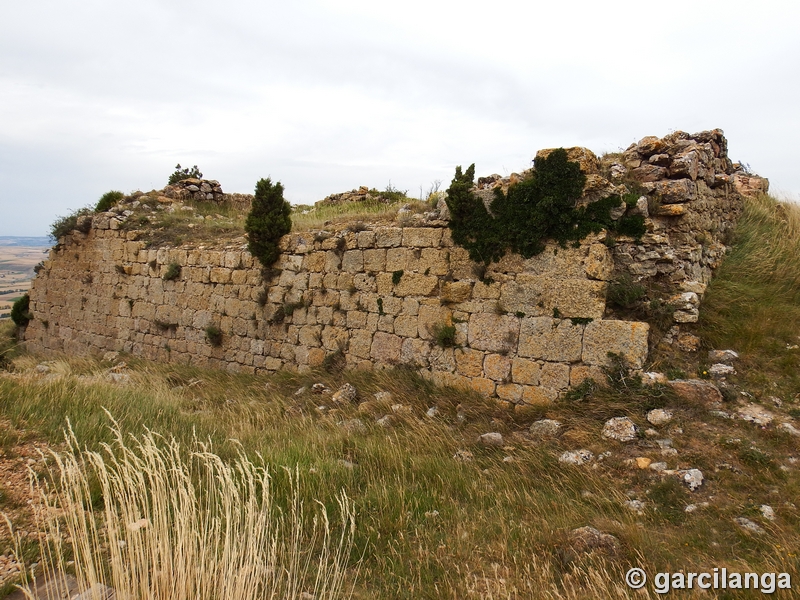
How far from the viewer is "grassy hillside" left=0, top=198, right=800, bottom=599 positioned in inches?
144

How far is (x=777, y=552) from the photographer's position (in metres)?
3.51

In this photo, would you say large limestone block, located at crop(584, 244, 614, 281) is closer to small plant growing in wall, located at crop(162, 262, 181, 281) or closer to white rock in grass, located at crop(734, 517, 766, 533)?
white rock in grass, located at crop(734, 517, 766, 533)

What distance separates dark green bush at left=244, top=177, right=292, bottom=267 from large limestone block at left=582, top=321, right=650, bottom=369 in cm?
591

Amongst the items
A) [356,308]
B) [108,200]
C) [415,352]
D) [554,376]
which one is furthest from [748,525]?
[108,200]

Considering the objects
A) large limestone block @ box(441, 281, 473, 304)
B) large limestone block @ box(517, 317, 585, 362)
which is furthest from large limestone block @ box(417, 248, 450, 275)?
large limestone block @ box(517, 317, 585, 362)

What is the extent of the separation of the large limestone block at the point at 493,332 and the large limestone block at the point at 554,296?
192mm

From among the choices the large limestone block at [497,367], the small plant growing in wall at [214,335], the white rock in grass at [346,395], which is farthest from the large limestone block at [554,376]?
the small plant growing in wall at [214,335]

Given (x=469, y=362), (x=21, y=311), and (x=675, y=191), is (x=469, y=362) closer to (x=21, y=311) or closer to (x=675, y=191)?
(x=675, y=191)

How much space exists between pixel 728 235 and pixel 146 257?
37.5 ft

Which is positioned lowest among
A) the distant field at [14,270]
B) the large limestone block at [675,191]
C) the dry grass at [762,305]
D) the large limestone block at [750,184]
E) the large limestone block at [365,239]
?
the distant field at [14,270]

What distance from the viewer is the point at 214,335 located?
10328 millimetres

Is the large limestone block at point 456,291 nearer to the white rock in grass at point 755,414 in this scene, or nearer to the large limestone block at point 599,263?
the large limestone block at point 599,263

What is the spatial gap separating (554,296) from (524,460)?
85.9 inches

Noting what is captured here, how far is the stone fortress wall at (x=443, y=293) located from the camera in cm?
641
